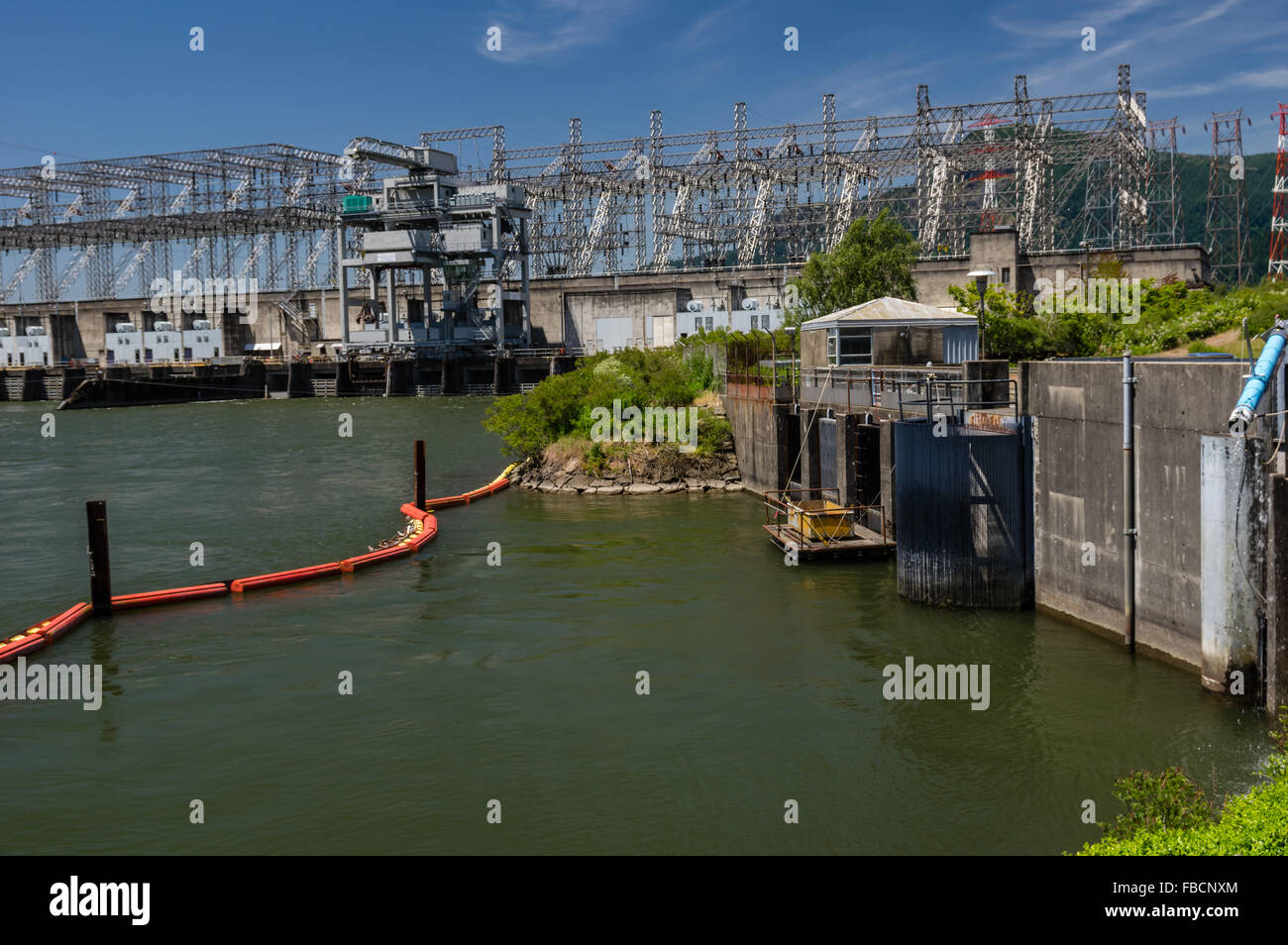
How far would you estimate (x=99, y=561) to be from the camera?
89.1 ft

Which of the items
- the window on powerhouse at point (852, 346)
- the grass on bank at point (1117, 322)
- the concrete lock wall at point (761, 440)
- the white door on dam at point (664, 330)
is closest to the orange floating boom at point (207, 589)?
the concrete lock wall at point (761, 440)

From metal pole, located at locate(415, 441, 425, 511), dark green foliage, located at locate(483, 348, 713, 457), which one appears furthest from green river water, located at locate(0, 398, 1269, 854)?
dark green foliage, located at locate(483, 348, 713, 457)

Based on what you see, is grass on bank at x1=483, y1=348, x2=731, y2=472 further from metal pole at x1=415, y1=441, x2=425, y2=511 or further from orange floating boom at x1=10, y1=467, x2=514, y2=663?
orange floating boom at x1=10, y1=467, x2=514, y2=663

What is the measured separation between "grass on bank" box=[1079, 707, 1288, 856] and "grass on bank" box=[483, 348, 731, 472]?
3679 centimetres

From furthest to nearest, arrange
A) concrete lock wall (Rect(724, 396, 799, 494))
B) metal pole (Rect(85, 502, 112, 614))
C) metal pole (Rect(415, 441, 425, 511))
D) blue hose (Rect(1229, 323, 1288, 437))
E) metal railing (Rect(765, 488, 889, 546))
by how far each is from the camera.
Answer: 1. concrete lock wall (Rect(724, 396, 799, 494))
2. metal pole (Rect(415, 441, 425, 511))
3. metal railing (Rect(765, 488, 889, 546))
4. metal pole (Rect(85, 502, 112, 614))
5. blue hose (Rect(1229, 323, 1288, 437))

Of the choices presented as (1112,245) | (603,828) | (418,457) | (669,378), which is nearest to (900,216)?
(1112,245)

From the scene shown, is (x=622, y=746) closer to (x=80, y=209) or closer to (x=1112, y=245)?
(x=1112, y=245)

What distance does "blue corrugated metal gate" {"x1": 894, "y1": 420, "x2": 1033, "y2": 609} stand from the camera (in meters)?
24.5

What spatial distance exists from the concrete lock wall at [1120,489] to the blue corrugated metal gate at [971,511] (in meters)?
0.37

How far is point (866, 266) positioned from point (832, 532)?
107ft

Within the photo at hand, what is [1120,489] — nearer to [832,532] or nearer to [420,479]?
[832,532]

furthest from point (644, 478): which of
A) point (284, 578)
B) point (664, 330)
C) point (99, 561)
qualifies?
point (664, 330)

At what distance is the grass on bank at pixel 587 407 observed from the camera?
163 feet

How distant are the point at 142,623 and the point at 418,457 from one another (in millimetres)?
15456
